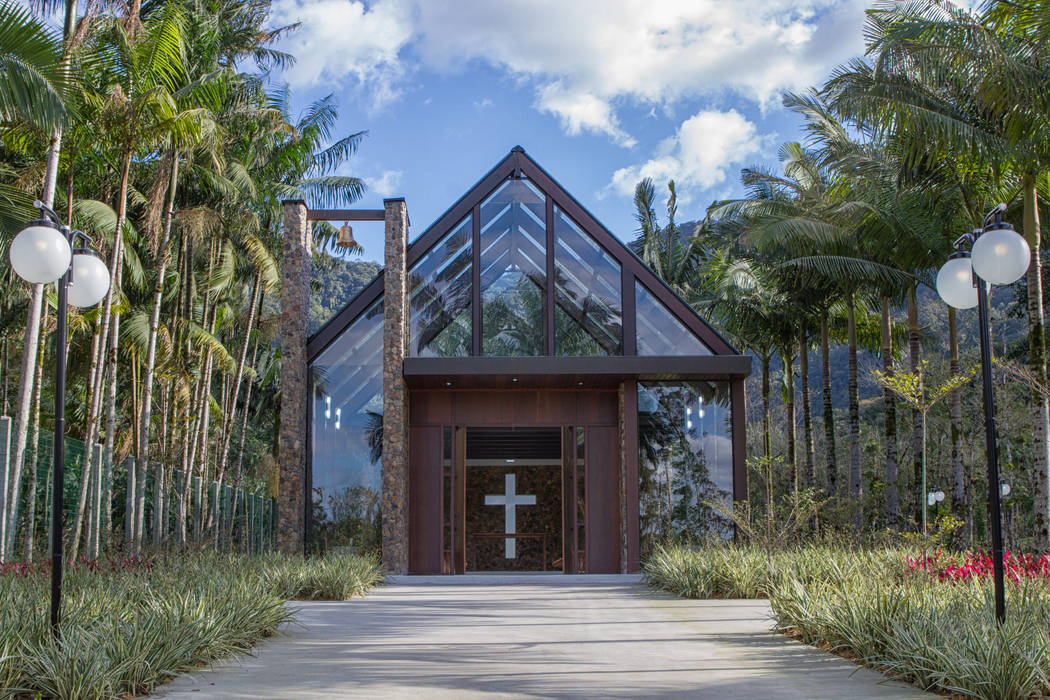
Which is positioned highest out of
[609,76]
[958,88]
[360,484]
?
[609,76]

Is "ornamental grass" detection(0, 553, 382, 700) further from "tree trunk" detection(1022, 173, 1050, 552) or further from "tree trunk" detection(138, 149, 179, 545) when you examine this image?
"tree trunk" detection(1022, 173, 1050, 552)

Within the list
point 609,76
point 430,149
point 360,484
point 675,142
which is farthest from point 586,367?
point 675,142

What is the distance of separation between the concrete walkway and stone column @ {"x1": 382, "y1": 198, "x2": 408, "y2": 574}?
194 inches

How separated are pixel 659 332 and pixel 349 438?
232 inches

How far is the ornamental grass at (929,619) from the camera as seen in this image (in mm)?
5043

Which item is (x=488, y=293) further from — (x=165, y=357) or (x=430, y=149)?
(x=430, y=149)

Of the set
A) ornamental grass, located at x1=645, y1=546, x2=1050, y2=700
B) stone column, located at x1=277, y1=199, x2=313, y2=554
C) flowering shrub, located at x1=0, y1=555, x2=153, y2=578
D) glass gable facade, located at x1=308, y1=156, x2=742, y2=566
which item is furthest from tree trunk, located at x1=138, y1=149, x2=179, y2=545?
ornamental grass, located at x1=645, y1=546, x2=1050, y2=700

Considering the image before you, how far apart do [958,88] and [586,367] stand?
7.16m

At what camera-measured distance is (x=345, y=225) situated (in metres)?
16.3

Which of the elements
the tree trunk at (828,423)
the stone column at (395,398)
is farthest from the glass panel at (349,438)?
the tree trunk at (828,423)

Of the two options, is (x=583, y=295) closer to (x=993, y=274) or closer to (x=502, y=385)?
(x=502, y=385)

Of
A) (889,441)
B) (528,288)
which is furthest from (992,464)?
(889,441)

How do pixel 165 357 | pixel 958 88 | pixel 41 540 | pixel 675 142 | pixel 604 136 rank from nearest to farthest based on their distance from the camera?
1. pixel 41 540
2. pixel 958 88
3. pixel 165 357
4. pixel 604 136
5. pixel 675 142

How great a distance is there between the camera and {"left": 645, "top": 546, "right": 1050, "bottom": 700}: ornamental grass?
504cm
